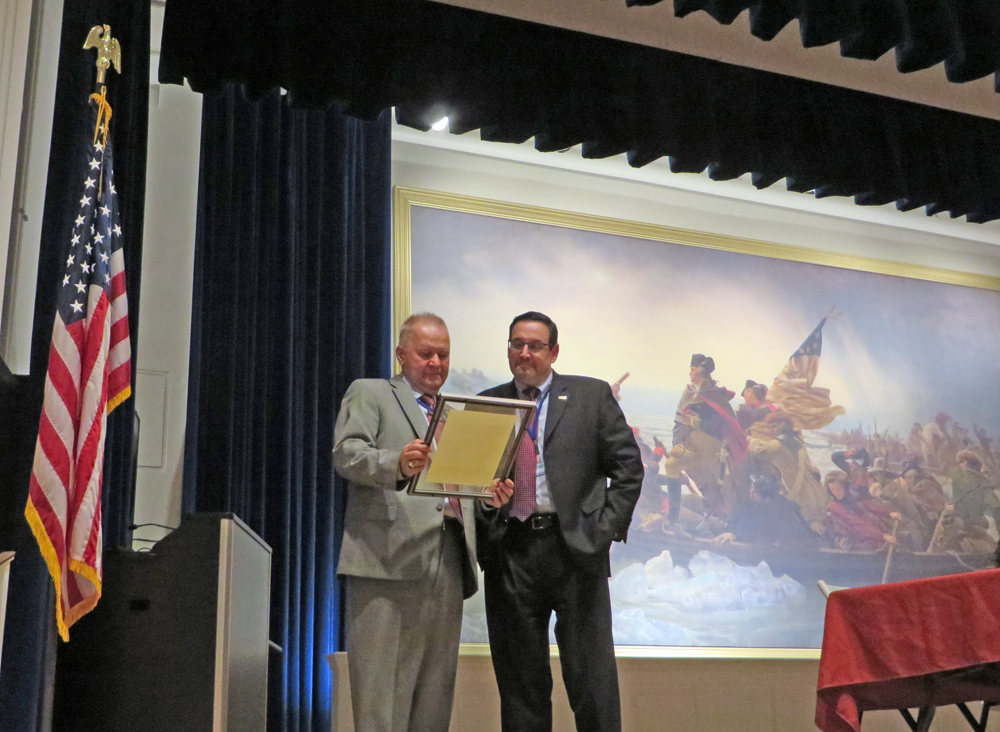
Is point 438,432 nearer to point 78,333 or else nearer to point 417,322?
point 417,322

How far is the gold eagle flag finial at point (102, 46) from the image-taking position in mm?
3666

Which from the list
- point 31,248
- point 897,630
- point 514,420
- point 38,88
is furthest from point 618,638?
point 38,88

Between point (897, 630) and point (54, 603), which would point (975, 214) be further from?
point (54, 603)

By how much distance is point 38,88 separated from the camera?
14.8 ft

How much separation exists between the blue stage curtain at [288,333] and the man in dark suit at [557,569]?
4.42ft

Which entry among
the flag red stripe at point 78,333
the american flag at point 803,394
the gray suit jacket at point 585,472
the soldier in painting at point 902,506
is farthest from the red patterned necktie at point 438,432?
the soldier in painting at point 902,506

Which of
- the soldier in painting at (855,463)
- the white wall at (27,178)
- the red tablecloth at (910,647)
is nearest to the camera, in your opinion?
the red tablecloth at (910,647)

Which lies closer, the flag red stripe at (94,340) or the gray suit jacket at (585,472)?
the flag red stripe at (94,340)

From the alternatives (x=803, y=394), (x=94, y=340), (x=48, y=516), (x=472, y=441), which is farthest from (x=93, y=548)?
(x=803, y=394)

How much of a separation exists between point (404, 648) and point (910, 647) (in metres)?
1.68

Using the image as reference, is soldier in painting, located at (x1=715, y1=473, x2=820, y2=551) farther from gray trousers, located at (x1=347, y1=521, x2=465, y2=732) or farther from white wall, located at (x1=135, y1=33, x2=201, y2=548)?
white wall, located at (x1=135, y1=33, x2=201, y2=548)

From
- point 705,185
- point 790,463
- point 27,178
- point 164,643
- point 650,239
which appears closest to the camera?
point 164,643

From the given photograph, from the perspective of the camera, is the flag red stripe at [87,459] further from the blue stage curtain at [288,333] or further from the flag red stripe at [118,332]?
the blue stage curtain at [288,333]

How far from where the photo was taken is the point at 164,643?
305 cm
